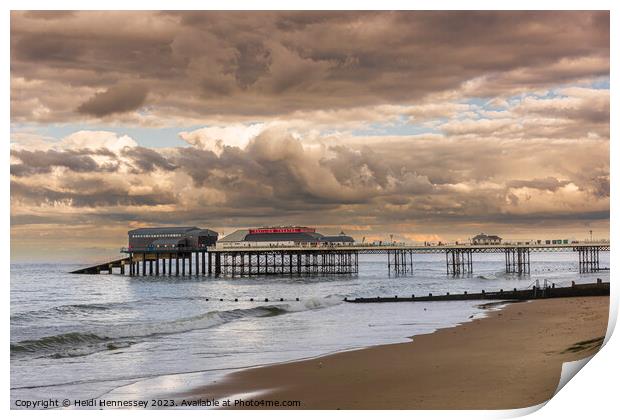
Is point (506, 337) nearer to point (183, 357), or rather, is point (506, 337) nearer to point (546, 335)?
point (546, 335)

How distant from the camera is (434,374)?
45.0 feet

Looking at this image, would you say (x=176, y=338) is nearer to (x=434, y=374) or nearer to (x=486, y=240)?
(x=434, y=374)

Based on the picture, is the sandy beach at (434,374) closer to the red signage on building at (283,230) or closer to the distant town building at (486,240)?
the distant town building at (486,240)

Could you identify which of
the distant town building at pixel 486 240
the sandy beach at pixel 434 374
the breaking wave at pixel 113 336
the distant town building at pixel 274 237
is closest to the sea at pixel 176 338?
the breaking wave at pixel 113 336

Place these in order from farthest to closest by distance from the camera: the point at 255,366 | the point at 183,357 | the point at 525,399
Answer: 1. the point at 183,357
2. the point at 255,366
3. the point at 525,399

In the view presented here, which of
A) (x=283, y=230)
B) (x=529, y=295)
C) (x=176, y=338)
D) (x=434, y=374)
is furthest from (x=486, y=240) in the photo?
(x=434, y=374)

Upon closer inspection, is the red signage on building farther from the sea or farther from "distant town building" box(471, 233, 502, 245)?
the sea

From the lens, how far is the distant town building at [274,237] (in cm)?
6281

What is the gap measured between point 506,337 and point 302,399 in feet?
24.7

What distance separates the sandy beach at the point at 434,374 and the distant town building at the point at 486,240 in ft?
132

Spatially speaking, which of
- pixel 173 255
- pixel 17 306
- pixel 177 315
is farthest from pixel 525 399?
pixel 173 255

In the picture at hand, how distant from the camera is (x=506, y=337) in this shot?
1816 centimetres

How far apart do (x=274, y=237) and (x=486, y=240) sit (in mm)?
17163

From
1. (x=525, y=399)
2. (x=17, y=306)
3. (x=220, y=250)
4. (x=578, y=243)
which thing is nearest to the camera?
(x=525, y=399)
